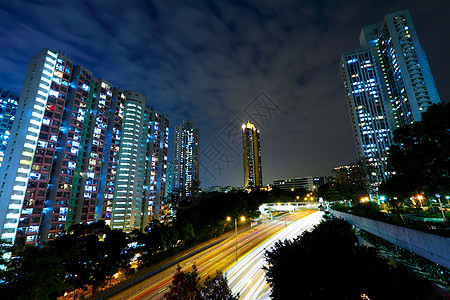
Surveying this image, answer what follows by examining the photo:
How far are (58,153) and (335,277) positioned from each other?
79392mm

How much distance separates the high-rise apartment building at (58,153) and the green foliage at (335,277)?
225 feet

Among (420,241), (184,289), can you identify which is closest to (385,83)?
(420,241)

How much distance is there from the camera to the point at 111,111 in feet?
276

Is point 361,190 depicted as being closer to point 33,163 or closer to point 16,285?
point 16,285

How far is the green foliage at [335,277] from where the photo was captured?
37.5 ft

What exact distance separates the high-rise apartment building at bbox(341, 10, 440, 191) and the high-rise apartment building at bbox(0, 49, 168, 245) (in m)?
114

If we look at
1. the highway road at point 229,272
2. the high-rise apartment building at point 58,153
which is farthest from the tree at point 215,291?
the high-rise apartment building at point 58,153

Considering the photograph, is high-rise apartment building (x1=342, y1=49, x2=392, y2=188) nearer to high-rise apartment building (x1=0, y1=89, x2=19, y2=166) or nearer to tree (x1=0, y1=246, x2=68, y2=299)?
tree (x1=0, y1=246, x2=68, y2=299)


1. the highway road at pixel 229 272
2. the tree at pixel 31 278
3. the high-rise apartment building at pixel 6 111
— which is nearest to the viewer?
the tree at pixel 31 278

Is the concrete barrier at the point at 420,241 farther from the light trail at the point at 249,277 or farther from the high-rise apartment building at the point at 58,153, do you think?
the high-rise apartment building at the point at 58,153

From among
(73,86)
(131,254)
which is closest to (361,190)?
(131,254)

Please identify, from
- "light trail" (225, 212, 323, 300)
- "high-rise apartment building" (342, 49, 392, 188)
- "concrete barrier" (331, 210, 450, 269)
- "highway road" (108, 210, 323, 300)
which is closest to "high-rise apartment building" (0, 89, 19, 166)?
"highway road" (108, 210, 323, 300)

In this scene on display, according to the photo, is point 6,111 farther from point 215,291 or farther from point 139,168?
point 215,291

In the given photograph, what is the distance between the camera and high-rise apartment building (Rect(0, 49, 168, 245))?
2108 inches
